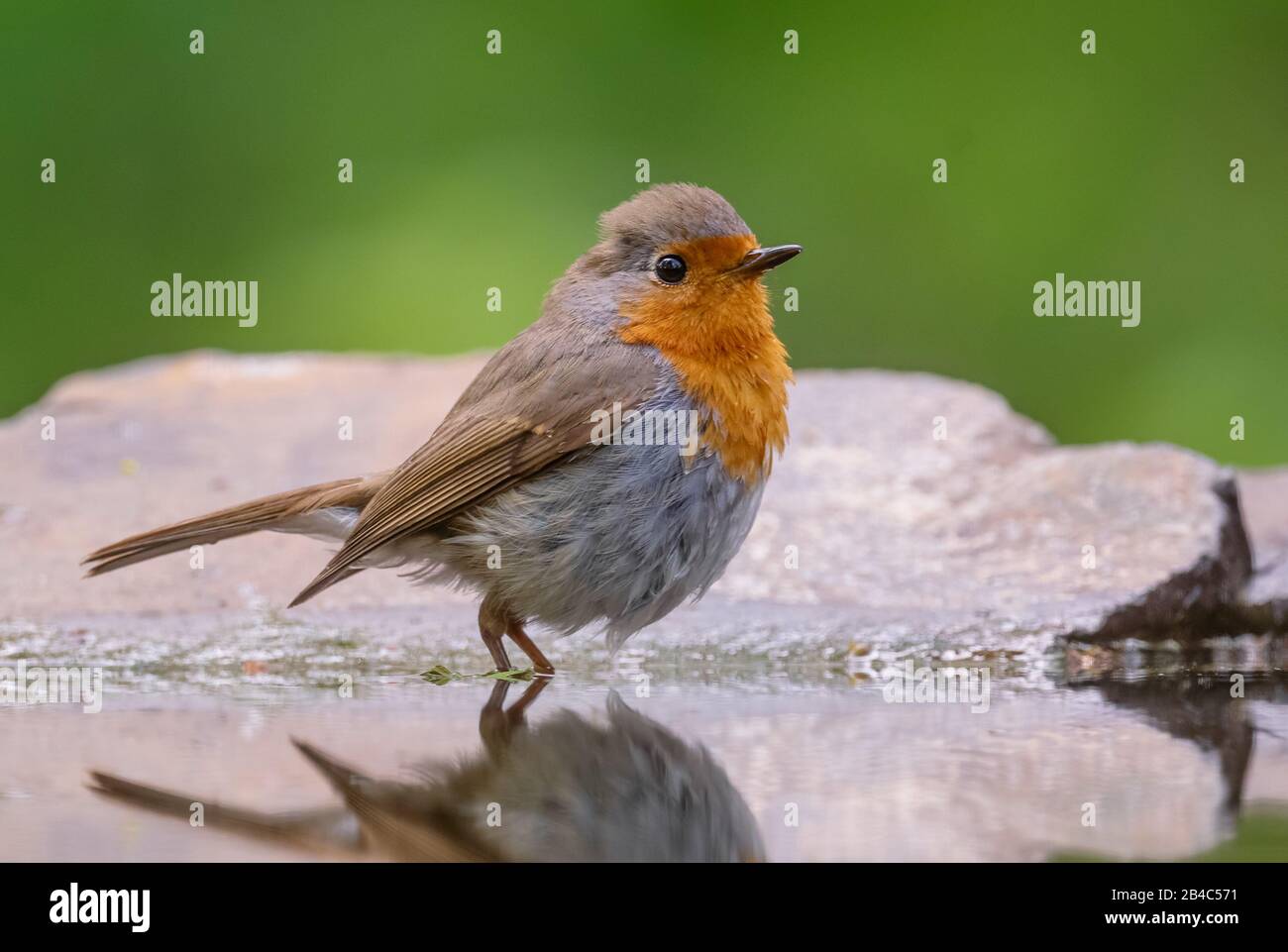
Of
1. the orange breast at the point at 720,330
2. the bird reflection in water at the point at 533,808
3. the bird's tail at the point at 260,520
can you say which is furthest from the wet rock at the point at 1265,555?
the bird's tail at the point at 260,520

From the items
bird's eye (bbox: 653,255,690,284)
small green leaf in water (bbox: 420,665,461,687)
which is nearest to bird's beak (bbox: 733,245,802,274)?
bird's eye (bbox: 653,255,690,284)

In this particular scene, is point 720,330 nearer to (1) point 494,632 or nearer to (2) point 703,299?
(2) point 703,299

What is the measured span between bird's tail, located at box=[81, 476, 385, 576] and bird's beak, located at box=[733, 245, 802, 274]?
1176 mm

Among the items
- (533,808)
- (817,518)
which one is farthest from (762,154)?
(533,808)

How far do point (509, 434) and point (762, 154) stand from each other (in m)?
4.67

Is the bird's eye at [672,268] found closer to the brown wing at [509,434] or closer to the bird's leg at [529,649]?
the brown wing at [509,434]

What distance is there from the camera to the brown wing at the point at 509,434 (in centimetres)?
396

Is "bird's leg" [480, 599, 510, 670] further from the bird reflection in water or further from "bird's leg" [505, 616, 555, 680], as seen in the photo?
the bird reflection in water

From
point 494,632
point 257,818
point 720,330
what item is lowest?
point 257,818

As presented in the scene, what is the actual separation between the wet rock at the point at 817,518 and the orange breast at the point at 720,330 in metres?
0.64

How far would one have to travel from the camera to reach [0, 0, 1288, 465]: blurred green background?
7.98 metres

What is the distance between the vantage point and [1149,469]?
4.83 meters

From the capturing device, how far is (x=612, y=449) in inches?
153

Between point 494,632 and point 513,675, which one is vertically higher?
point 494,632
